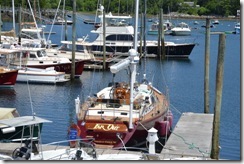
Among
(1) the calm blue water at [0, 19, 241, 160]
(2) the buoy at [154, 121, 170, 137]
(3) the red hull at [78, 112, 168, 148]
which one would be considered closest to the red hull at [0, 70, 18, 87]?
(1) the calm blue water at [0, 19, 241, 160]

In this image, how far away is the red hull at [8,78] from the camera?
43.5 meters

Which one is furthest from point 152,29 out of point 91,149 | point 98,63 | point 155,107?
point 91,149

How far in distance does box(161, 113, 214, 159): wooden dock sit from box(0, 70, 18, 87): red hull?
1661cm

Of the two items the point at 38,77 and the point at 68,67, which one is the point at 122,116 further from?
the point at 68,67

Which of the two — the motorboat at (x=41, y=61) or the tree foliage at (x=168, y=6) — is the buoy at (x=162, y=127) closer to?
the motorboat at (x=41, y=61)

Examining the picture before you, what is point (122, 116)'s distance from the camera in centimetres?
2659

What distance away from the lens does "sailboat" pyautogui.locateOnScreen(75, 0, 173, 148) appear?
25.6m

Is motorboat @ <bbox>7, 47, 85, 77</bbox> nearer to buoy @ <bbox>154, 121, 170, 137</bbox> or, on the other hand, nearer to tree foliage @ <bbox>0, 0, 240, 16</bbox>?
buoy @ <bbox>154, 121, 170, 137</bbox>

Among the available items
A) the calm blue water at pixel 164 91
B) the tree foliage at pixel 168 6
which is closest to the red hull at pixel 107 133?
the calm blue water at pixel 164 91

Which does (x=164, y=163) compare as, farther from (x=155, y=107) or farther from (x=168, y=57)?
(x=168, y=57)

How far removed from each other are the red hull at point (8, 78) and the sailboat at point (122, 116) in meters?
15.2

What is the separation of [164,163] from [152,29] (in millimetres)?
96417

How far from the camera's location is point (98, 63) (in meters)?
56.2

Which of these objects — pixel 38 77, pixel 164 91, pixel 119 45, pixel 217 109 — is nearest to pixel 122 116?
pixel 217 109
